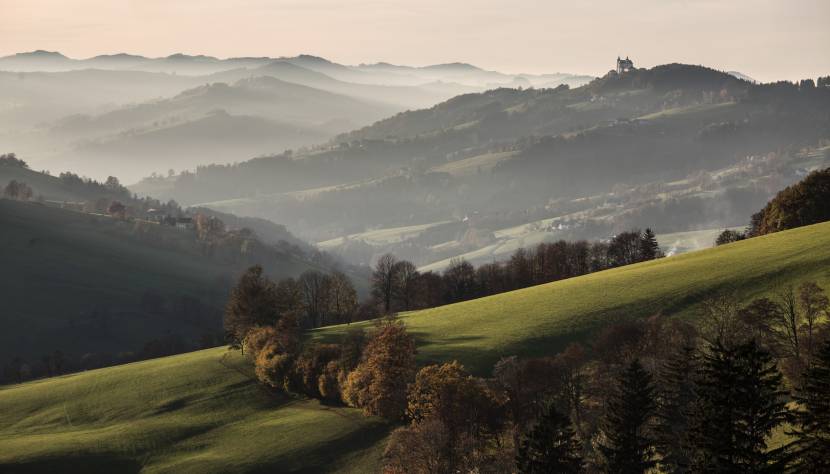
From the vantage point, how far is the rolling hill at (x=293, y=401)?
80062mm

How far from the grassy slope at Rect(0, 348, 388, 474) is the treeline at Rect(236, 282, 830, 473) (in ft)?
13.2

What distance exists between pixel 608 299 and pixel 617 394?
37381mm

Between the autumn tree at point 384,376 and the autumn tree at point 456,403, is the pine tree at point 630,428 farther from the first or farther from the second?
the autumn tree at point 384,376

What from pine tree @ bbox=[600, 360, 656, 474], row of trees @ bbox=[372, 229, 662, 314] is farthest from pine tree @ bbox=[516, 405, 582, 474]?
row of trees @ bbox=[372, 229, 662, 314]

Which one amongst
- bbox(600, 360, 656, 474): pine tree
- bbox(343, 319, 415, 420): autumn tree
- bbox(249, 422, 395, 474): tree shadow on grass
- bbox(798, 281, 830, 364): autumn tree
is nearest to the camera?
bbox(600, 360, 656, 474): pine tree

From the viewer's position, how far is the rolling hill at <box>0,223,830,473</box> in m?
80.1

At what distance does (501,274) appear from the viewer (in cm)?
15050

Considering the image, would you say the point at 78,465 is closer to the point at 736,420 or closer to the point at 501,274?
the point at 736,420

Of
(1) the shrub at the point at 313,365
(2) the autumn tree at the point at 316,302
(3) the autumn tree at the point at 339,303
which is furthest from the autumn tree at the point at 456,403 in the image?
(3) the autumn tree at the point at 339,303

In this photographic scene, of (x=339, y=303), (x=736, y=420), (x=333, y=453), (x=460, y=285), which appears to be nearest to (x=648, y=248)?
(x=460, y=285)

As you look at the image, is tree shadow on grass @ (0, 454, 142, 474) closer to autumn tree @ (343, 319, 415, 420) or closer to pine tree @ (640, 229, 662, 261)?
autumn tree @ (343, 319, 415, 420)

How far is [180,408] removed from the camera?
94375mm

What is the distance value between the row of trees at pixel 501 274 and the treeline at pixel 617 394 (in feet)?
140

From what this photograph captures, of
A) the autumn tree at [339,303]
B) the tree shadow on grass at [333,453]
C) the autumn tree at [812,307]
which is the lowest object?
the tree shadow on grass at [333,453]
